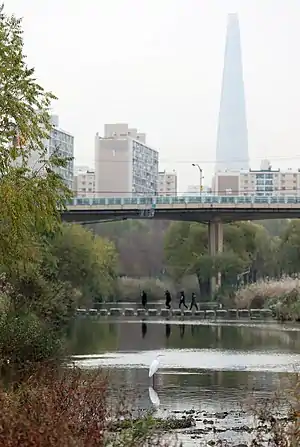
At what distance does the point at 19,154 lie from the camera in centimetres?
1834

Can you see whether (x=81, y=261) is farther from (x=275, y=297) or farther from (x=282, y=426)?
(x=282, y=426)

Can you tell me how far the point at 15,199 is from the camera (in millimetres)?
16938

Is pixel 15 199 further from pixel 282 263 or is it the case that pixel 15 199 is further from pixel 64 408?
pixel 282 263

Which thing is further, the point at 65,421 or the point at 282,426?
the point at 282,426

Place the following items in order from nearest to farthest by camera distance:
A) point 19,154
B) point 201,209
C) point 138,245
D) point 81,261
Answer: point 19,154
point 81,261
point 201,209
point 138,245

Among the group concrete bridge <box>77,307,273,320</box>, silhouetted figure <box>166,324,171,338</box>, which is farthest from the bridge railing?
silhouetted figure <box>166,324,171,338</box>

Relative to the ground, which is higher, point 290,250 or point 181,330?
point 290,250

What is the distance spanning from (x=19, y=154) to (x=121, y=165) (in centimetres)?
12286

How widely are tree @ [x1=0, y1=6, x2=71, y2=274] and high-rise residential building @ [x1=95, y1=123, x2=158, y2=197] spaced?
4658 inches

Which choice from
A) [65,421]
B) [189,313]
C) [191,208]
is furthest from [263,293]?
[65,421]

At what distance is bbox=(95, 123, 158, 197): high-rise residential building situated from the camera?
5556 inches

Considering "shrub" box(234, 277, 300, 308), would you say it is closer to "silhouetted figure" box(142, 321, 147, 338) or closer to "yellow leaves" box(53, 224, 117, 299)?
"yellow leaves" box(53, 224, 117, 299)

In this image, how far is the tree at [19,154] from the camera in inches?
687

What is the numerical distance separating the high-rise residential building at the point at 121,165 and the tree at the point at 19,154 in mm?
118316
